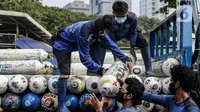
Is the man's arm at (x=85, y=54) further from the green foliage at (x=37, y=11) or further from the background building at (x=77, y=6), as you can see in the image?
the background building at (x=77, y=6)

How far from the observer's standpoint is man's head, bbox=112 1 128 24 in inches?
157

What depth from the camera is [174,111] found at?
2.50m

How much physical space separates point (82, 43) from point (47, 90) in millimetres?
1222

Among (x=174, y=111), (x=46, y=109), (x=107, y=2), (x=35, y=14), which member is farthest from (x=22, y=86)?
(x=107, y=2)

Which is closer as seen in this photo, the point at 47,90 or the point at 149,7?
the point at 47,90

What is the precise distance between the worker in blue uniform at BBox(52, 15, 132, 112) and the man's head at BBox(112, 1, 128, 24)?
0.32 metres

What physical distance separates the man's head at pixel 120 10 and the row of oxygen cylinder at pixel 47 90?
32.2 inches

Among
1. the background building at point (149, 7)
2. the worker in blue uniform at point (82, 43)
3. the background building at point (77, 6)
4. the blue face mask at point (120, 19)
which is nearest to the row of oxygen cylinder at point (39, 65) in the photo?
the blue face mask at point (120, 19)

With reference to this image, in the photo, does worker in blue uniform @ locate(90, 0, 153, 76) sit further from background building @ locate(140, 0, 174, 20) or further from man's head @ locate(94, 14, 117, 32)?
background building @ locate(140, 0, 174, 20)

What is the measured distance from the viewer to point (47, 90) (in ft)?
14.9

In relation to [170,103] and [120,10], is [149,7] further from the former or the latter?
[170,103]

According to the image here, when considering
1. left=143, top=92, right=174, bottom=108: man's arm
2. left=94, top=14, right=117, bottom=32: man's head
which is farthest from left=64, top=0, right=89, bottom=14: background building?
left=143, top=92, right=174, bottom=108: man's arm

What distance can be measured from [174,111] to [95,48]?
6.78 feet

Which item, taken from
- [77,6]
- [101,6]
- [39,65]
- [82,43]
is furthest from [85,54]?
[77,6]
